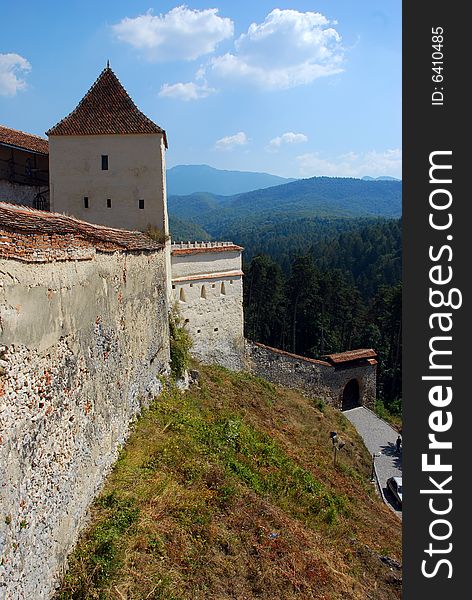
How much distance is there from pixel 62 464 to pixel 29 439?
4.13 ft

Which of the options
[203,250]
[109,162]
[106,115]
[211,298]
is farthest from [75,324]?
[211,298]

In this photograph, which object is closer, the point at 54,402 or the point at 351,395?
the point at 54,402

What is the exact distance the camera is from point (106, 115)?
1895cm

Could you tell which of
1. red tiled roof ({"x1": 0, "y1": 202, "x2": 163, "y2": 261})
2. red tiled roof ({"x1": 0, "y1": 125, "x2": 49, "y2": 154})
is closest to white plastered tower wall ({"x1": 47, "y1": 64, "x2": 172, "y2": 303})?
red tiled roof ({"x1": 0, "y1": 125, "x2": 49, "y2": 154})

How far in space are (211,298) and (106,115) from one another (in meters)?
8.64

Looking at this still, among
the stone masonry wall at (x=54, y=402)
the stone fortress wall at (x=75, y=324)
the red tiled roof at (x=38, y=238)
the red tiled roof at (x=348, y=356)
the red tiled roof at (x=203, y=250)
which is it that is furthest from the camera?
the red tiled roof at (x=348, y=356)

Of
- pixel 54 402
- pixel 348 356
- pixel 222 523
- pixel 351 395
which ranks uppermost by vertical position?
pixel 54 402

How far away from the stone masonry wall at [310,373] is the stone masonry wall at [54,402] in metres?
15.5

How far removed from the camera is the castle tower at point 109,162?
61.5ft

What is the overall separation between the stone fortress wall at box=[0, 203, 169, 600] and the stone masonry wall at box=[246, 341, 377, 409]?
1555 centimetres

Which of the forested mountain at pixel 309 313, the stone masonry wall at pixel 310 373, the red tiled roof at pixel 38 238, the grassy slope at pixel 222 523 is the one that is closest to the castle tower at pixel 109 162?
the grassy slope at pixel 222 523

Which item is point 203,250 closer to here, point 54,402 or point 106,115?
point 106,115

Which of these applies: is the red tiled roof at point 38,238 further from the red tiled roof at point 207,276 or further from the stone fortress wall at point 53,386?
the red tiled roof at point 207,276

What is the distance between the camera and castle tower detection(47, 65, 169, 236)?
61.5ft
